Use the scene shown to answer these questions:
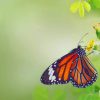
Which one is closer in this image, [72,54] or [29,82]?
[72,54]

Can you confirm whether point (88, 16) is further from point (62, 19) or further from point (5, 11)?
point (5, 11)

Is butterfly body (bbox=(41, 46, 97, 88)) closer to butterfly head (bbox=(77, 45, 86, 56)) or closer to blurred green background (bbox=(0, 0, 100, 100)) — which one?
butterfly head (bbox=(77, 45, 86, 56))

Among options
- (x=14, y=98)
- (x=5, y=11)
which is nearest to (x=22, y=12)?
(x=5, y=11)

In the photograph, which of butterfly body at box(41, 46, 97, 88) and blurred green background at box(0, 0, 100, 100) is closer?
butterfly body at box(41, 46, 97, 88)

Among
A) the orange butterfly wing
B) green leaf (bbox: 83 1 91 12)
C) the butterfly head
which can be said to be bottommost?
the orange butterfly wing

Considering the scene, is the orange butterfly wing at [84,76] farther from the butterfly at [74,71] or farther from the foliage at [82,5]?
the foliage at [82,5]

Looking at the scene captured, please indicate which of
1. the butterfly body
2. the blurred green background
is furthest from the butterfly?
the blurred green background

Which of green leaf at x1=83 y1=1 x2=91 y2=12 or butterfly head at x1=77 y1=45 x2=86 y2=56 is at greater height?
green leaf at x1=83 y1=1 x2=91 y2=12

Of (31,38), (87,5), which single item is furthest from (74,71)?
(31,38)

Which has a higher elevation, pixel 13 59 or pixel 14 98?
pixel 13 59
